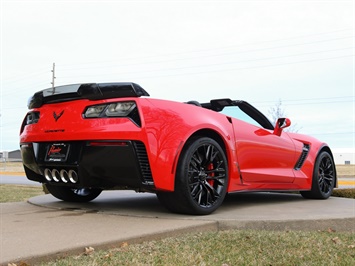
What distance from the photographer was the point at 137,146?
3.44 m

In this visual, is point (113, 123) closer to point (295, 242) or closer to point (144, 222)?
point (144, 222)

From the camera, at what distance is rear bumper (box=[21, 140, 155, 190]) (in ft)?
11.3

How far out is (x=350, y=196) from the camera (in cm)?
680

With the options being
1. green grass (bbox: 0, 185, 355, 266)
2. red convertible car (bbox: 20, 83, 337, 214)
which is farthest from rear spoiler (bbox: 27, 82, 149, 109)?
green grass (bbox: 0, 185, 355, 266)

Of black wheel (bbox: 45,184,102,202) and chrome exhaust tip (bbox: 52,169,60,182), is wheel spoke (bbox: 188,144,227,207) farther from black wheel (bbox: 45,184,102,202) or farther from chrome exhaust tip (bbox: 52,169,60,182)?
black wheel (bbox: 45,184,102,202)

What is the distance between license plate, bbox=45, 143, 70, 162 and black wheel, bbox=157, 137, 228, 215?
3.12 feet

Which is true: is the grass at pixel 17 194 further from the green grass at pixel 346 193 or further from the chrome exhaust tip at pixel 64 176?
the green grass at pixel 346 193

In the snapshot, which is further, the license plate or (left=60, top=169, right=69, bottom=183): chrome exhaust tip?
(left=60, top=169, right=69, bottom=183): chrome exhaust tip

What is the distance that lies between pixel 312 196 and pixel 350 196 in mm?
1367

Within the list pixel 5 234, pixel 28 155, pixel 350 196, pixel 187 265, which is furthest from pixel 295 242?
pixel 350 196

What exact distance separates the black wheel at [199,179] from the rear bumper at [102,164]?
30 centimetres

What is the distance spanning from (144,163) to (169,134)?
13.4 inches

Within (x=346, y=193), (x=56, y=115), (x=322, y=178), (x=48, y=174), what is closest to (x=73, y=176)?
(x=48, y=174)

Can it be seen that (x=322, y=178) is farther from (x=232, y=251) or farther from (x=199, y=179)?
(x=232, y=251)
